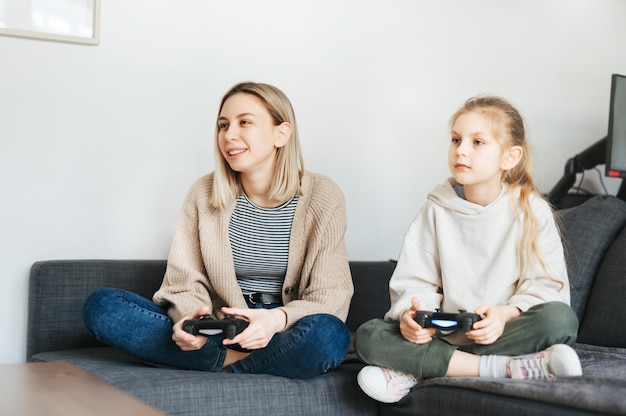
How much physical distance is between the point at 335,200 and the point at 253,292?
32 cm

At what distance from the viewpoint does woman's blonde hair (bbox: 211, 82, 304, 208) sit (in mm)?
2131

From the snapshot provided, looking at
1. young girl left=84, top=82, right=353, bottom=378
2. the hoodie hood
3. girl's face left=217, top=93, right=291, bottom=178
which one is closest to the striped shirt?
young girl left=84, top=82, right=353, bottom=378

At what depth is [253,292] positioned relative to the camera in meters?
2.12

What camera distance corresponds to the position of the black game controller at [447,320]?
1.65m

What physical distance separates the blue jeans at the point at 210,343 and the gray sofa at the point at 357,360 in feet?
0.14

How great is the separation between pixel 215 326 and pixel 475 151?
0.73m

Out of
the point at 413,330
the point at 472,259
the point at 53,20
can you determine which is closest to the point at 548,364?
the point at 413,330

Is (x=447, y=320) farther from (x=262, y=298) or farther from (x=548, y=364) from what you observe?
(x=262, y=298)

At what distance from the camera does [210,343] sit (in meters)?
1.86

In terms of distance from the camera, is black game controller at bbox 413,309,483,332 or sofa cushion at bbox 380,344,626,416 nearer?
sofa cushion at bbox 380,344,626,416

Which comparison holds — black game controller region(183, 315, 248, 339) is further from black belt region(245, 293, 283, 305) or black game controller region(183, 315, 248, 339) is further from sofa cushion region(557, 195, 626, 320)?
sofa cushion region(557, 195, 626, 320)

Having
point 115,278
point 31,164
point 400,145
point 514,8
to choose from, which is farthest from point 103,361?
point 514,8

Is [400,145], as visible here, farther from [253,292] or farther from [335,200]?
[253,292]

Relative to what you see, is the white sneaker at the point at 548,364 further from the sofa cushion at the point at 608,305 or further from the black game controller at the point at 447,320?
the sofa cushion at the point at 608,305
